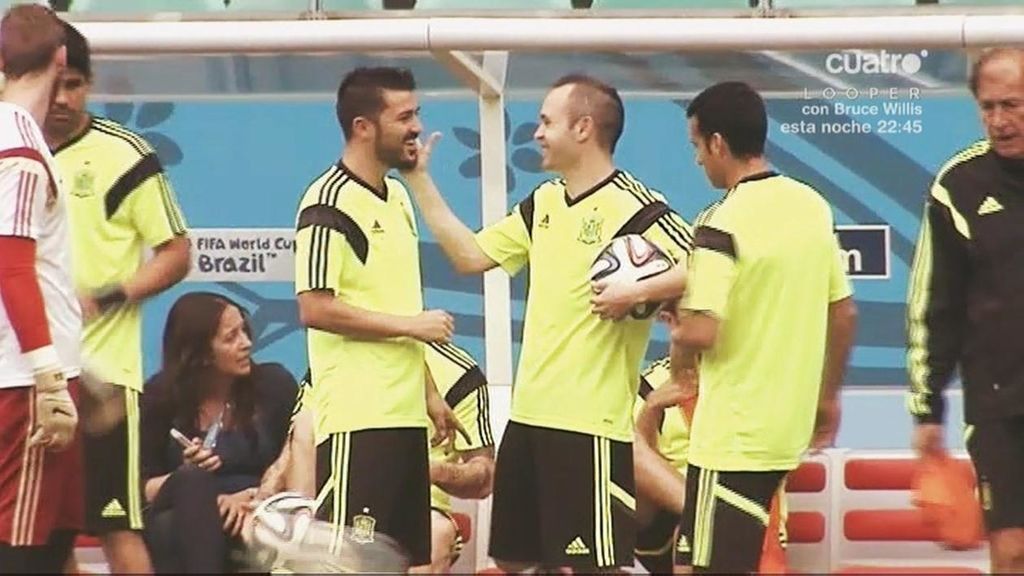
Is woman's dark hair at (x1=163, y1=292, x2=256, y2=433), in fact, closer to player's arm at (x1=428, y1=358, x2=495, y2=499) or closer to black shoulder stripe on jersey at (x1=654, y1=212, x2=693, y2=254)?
player's arm at (x1=428, y1=358, x2=495, y2=499)

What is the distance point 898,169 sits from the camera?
8492 millimetres

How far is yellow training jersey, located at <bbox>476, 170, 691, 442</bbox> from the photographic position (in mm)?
6426

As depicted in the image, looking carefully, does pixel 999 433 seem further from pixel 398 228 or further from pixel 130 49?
pixel 130 49

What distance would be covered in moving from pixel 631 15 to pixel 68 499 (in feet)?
11.4

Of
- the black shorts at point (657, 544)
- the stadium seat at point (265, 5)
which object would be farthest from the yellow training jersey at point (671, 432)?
the stadium seat at point (265, 5)

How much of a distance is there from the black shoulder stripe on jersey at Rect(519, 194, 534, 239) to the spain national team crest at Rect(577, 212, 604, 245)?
20cm

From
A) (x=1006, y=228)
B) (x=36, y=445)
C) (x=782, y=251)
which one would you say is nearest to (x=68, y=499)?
(x=36, y=445)

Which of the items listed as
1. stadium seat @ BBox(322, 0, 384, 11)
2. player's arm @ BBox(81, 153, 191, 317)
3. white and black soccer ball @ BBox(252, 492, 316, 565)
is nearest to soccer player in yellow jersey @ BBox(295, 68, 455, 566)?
white and black soccer ball @ BBox(252, 492, 316, 565)

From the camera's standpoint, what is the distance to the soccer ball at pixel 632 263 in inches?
246

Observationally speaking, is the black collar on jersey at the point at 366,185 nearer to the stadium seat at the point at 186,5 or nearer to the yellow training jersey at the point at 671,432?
the yellow training jersey at the point at 671,432

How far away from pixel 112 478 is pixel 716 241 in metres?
1.83

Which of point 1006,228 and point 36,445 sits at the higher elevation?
point 1006,228

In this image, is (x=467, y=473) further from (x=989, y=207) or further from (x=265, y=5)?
(x=265, y=5)

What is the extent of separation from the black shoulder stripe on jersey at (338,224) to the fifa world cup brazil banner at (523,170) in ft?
5.93
